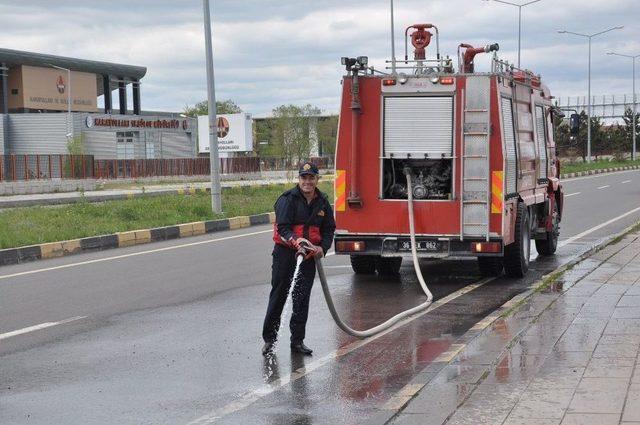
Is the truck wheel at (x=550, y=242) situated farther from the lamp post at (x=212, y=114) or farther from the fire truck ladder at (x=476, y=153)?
the lamp post at (x=212, y=114)

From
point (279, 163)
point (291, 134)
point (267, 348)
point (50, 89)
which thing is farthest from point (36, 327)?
point (291, 134)

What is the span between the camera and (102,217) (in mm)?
22344

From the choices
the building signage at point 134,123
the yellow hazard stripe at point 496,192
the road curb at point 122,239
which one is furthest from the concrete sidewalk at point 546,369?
the building signage at point 134,123

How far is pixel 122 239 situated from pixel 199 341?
1093 cm

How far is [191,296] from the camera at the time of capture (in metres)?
11.8

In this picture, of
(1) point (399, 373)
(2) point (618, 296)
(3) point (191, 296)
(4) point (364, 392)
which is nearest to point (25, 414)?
(4) point (364, 392)

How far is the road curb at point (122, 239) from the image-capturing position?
1689cm

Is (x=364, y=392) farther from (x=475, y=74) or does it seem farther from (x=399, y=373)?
(x=475, y=74)

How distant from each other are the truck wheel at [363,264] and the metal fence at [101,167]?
35264 millimetres

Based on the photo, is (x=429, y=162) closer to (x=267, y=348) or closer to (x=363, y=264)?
(x=363, y=264)

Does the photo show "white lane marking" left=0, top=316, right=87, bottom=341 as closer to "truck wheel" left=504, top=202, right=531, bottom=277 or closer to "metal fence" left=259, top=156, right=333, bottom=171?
"truck wheel" left=504, top=202, right=531, bottom=277

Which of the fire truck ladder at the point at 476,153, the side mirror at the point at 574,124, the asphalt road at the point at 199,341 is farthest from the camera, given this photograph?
the side mirror at the point at 574,124

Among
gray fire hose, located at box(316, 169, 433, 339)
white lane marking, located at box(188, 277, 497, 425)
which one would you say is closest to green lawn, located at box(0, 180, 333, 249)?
gray fire hose, located at box(316, 169, 433, 339)

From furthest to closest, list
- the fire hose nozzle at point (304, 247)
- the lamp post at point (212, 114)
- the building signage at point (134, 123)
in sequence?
the building signage at point (134, 123) < the lamp post at point (212, 114) < the fire hose nozzle at point (304, 247)
